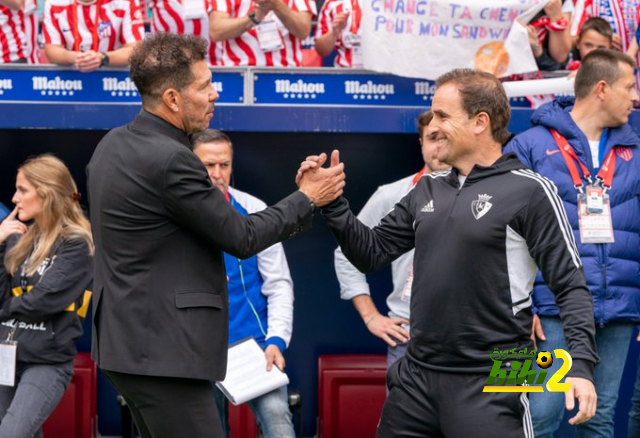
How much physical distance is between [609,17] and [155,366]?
13.7 ft

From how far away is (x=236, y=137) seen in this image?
623 centimetres

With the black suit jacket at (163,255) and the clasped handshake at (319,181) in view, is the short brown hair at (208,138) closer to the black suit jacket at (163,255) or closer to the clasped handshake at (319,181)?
the clasped handshake at (319,181)

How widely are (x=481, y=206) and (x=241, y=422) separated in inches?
107

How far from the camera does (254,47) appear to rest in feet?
19.9

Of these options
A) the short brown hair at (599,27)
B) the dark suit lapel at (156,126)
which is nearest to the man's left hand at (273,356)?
the dark suit lapel at (156,126)

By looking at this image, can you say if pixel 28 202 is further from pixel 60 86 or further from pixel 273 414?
pixel 273 414

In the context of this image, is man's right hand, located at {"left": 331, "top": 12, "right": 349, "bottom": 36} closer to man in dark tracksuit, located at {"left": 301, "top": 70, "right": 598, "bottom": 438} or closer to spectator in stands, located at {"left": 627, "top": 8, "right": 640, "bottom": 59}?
spectator in stands, located at {"left": 627, "top": 8, "right": 640, "bottom": 59}

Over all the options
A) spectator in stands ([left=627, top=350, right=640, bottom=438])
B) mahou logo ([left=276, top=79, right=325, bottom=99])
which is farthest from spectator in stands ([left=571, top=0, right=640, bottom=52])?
spectator in stands ([left=627, top=350, right=640, bottom=438])

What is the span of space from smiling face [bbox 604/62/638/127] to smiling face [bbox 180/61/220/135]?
2181mm

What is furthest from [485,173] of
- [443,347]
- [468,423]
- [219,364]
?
[219,364]

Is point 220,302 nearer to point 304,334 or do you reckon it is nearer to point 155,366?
point 155,366

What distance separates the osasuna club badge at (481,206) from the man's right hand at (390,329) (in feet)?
5.50

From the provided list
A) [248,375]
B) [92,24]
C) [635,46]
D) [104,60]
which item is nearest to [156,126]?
[248,375]

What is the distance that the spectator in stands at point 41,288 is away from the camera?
4.95 meters
